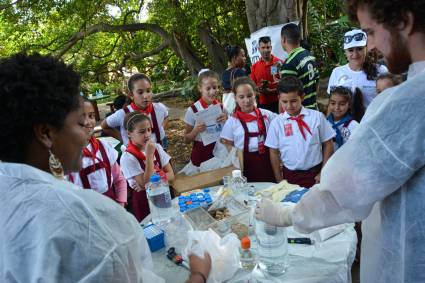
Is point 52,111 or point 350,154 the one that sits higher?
point 52,111

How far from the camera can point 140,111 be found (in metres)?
3.44

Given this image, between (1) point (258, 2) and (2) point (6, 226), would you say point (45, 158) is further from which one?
(1) point (258, 2)

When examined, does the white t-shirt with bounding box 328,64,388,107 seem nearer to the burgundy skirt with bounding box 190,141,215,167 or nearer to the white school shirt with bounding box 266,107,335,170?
the white school shirt with bounding box 266,107,335,170

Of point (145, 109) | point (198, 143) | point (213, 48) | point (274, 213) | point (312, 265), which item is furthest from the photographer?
point (213, 48)

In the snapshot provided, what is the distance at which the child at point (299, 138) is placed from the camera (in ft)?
9.29

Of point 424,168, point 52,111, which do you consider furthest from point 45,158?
point 424,168

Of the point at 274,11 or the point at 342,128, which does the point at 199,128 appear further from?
the point at 274,11

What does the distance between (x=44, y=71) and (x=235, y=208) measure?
1365mm

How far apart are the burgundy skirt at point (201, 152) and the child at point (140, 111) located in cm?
40

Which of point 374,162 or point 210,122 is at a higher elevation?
point 374,162

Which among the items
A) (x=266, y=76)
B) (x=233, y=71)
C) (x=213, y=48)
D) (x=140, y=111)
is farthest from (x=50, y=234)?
(x=213, y=48)

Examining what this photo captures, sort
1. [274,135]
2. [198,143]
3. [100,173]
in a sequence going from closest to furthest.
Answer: [100,173], [274,135], [198,143]

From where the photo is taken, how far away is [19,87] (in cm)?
87

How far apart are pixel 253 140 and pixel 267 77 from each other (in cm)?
187
